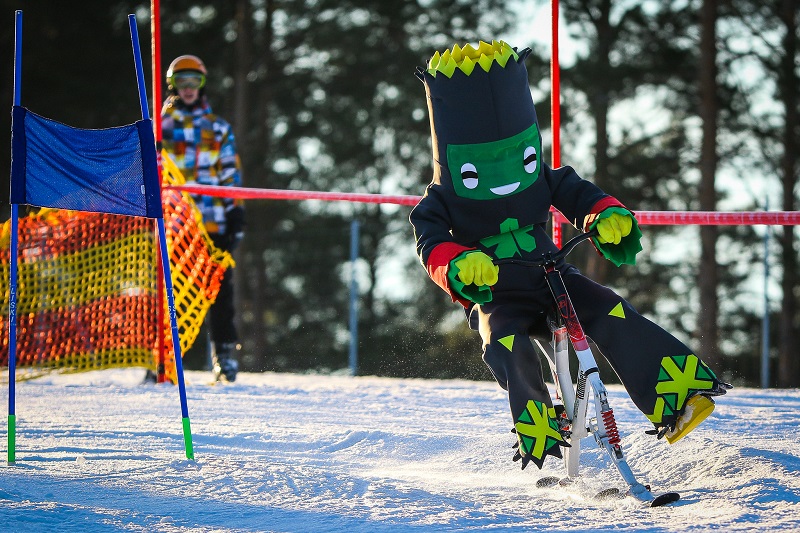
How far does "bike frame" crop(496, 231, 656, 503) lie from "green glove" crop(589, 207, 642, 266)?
59 millimetres

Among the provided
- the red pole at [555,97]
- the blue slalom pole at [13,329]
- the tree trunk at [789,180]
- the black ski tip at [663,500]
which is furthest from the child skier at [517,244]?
the tree trunk at [789,180]

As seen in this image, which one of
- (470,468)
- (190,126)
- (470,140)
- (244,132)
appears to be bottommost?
(470,468)

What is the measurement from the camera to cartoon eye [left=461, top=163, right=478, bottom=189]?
13.4 ft

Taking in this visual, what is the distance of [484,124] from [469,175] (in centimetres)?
21

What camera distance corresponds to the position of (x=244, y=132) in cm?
1839

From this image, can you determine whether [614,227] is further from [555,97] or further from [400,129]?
[400,129]

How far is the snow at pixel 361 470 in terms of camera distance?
11.0 ft

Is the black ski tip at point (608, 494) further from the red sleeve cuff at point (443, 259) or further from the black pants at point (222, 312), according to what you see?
the black pants at point (222, 312)

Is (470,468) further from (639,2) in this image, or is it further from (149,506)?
(639,2)

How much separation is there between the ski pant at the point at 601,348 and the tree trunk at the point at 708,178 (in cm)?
1124

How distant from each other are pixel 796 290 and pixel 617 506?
49.6 ft

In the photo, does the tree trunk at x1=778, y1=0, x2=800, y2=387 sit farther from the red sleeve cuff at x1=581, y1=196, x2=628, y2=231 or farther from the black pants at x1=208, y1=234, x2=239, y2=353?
the red sleeve cuff at x1=581, y1=196, x2=628, y2=231

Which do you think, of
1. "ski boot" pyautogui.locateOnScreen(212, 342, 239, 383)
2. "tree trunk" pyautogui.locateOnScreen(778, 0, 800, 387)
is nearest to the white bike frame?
"ski boot" pyautogui.locateOnScreen(212, 342, 239, 383)

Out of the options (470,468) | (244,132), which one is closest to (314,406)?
(470,468)
